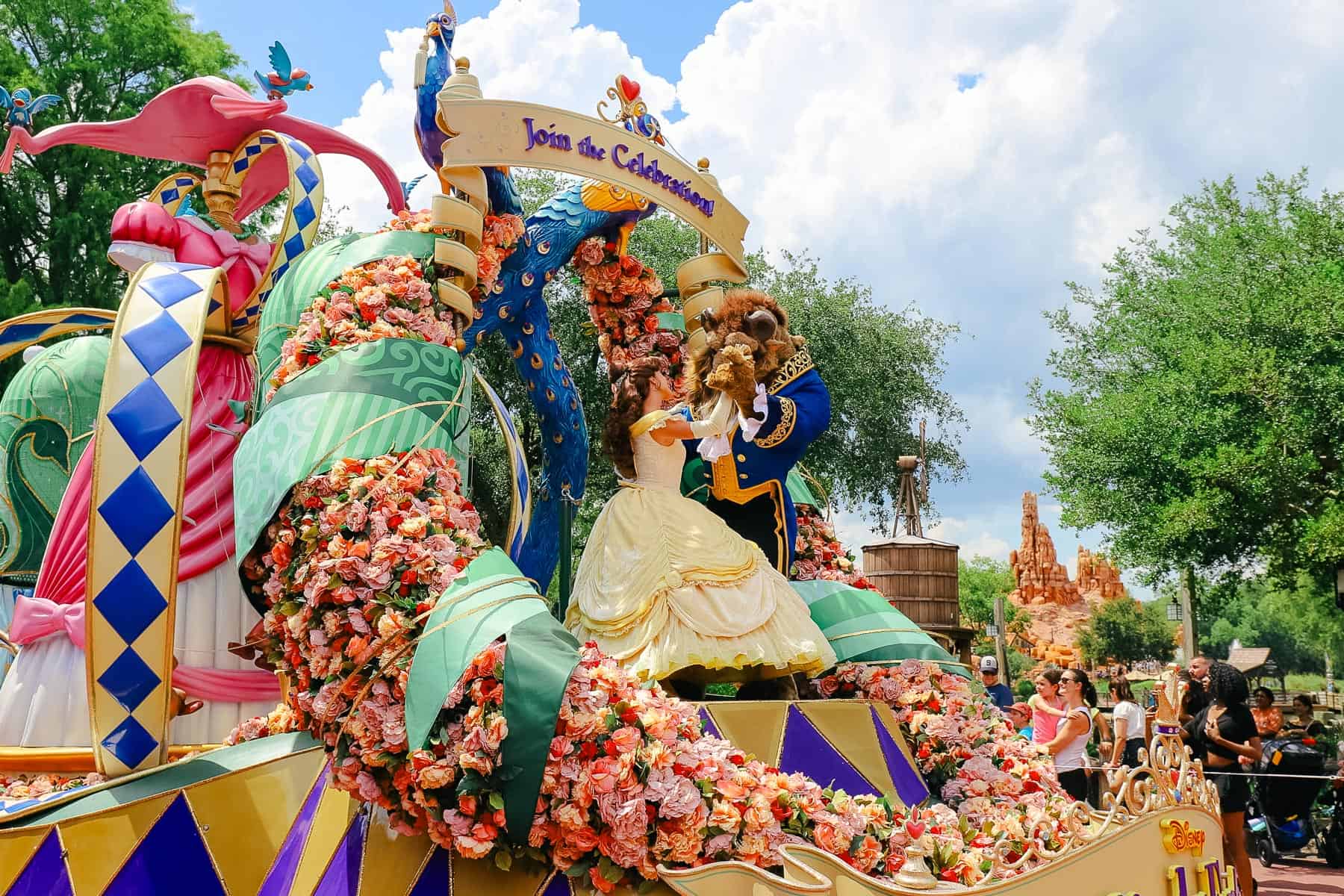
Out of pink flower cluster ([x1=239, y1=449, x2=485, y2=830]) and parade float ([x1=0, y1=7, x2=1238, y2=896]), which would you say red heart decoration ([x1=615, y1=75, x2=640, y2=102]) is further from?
pink flower cluster ([x1=239, y1=449, x2=485, y2=830])

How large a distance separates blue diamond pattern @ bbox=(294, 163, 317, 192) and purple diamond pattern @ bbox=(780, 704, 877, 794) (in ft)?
13.2

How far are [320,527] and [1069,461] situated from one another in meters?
17.7

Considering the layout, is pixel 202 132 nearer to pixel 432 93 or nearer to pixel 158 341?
pixel 432 93

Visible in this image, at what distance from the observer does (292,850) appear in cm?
407

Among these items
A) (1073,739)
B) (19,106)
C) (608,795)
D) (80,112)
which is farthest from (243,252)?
(80,112)

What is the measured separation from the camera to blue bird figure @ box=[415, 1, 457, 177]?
534cm

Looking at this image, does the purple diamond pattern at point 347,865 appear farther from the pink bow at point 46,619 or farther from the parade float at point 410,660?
the pink bow at point 46,619

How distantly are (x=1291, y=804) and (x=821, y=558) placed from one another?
5960mm

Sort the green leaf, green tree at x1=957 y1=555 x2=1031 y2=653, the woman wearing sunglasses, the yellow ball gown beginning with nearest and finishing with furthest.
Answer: the green leaf < the yellow ball gown < the woman wearing sunglasses < green tree at x1=957 y1=555 x2=1031 y2=653

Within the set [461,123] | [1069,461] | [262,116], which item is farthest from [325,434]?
[1069,461]

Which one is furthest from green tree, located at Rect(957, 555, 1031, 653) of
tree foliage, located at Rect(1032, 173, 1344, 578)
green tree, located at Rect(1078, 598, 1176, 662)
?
tree foliage, located at Rect(1032, 173, 1344, 578)

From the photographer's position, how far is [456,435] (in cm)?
458

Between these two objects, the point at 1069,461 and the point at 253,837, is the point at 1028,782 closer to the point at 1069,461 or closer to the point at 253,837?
the point at 253,837

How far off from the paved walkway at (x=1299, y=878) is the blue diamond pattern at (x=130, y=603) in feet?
26.2
